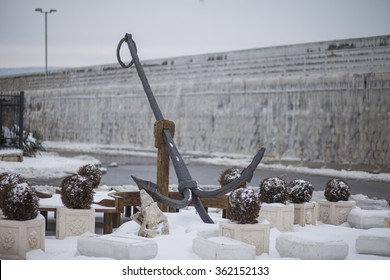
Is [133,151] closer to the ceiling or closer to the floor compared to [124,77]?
closer to the floor

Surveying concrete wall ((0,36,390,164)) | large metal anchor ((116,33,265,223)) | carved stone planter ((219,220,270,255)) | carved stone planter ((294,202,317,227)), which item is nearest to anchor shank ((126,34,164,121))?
large metal anchor ((116,33,265,223))

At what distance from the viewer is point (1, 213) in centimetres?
758

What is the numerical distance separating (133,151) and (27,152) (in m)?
9.96

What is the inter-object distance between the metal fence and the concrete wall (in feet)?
1.41

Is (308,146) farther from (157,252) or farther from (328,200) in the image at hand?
(157,252)

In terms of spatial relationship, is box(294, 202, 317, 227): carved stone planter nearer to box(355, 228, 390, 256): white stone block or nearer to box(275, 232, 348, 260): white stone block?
box(355, 228, 390, 256): white stone block

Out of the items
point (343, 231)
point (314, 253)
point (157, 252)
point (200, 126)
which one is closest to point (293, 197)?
point (343, 231)

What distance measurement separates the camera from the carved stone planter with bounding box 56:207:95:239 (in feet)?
26.1

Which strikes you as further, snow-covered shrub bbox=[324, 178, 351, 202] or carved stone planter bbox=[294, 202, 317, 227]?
snow-covered shrub bbox=[324, 178, 351, 202]

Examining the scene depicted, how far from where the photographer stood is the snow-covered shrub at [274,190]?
8.88m

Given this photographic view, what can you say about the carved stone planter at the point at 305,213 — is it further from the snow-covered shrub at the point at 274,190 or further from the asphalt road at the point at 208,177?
the asphalt road at the point at 208,177

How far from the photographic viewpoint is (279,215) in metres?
8.70

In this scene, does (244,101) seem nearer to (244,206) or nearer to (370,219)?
(370,219)

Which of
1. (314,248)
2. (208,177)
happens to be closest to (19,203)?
Answer: (314,248)
